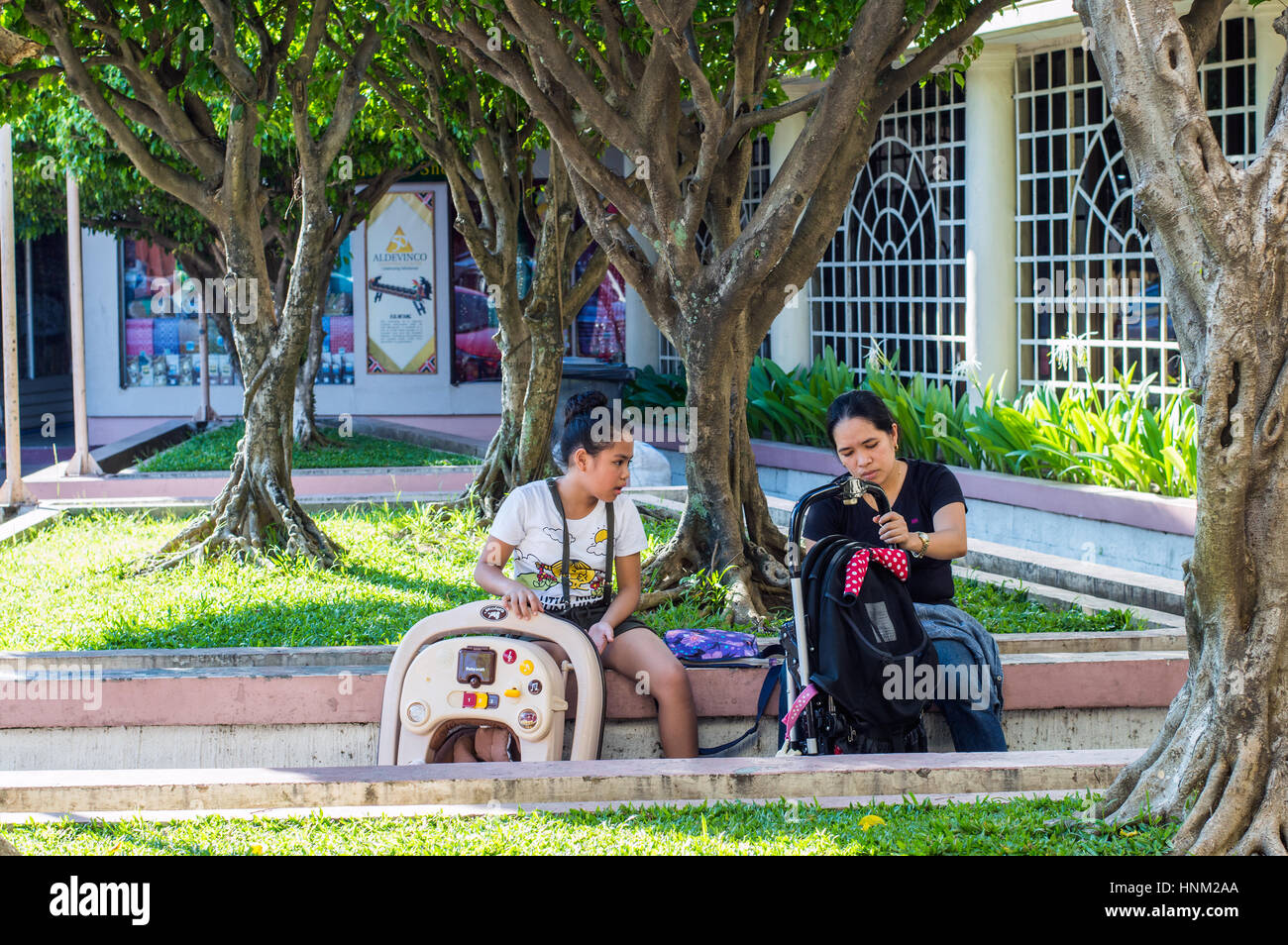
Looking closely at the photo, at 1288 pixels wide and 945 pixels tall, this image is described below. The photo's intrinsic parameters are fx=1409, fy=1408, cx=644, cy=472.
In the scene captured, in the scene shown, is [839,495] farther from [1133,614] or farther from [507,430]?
[507,430]

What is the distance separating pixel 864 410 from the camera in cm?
507

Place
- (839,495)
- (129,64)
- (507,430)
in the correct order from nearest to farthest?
(839,495) < (129,64) < (507,430)

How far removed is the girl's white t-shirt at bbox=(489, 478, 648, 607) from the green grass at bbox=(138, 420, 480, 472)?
8637mm

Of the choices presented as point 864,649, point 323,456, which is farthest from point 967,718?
point 323,456

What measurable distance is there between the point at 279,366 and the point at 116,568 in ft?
5.01

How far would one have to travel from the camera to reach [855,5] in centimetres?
755

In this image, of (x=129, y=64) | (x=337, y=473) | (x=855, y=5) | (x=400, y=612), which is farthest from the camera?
(x=337, y=473)

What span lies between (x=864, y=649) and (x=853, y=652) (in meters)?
0.04

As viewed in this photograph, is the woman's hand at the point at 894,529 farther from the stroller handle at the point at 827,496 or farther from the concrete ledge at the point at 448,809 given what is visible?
the concrete ledge at the point at 448,809

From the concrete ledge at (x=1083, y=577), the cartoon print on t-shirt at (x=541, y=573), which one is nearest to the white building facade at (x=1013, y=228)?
the concrete ledge at (x=1083, y=577)

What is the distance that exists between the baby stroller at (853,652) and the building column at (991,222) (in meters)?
7.69

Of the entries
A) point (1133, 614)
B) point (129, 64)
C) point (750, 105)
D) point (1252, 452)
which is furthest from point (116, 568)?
point (1252, 452)

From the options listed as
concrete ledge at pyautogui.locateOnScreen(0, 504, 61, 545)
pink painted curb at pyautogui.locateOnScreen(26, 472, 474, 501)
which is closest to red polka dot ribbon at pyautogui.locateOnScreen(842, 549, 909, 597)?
concrete ledge at pyautogui.locateOnScreen(0, 504, 61, 545)
